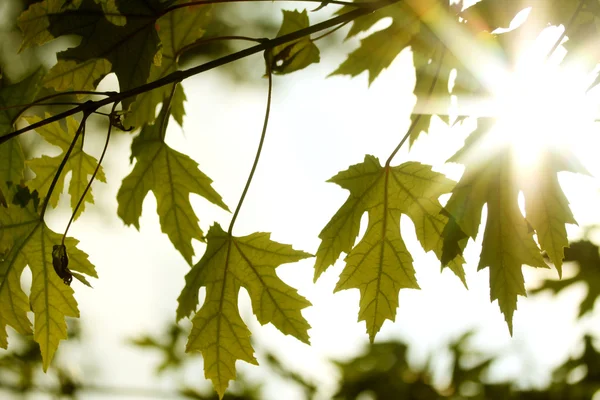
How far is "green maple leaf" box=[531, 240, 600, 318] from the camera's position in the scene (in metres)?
3.70

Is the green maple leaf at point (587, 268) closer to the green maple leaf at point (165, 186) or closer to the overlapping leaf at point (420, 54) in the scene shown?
the overlapping leaf at point (420, 54)

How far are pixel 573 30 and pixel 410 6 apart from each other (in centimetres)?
65

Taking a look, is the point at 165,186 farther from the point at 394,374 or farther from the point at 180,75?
the point at 394,374

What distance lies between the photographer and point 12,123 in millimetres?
1827

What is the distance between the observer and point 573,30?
4.60ft

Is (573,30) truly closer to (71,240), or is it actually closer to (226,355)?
(226,355)

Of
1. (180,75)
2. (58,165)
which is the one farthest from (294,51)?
(58,165)

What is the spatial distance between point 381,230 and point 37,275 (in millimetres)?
1083

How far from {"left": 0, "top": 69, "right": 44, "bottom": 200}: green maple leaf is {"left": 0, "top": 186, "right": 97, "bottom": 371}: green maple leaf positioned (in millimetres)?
121

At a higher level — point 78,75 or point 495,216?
point 78,75

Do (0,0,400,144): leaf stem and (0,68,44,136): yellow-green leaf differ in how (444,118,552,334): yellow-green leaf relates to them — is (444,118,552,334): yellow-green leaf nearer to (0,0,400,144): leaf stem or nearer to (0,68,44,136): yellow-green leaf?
(0,0,400,144): leaf stem

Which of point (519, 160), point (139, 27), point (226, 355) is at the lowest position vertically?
point (226, 355)

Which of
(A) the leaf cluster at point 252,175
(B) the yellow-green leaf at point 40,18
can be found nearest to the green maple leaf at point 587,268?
(A) the leaf cluster at point 252,175

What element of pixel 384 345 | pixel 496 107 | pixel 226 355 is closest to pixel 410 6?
pixel 496 107
